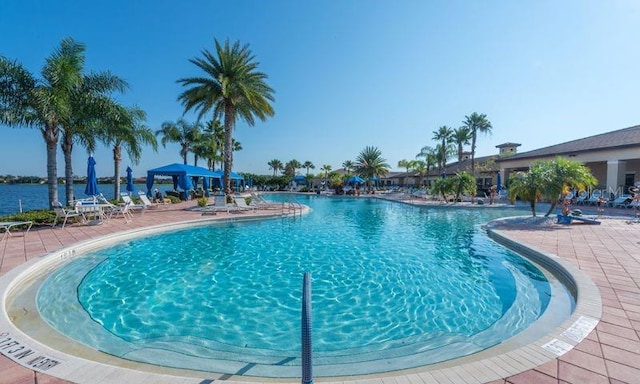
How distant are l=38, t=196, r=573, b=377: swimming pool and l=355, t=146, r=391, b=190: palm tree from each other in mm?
31087

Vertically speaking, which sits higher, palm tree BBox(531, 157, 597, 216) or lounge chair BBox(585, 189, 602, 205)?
palm tree BBox(531, 157, 597, 216)

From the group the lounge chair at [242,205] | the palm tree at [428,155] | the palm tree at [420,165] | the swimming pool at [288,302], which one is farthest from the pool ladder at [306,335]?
the palm tree at [420,165]

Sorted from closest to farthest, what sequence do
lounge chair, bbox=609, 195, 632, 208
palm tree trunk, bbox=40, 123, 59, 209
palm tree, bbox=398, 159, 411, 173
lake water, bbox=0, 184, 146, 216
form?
1. palm tree trunk, bbox=40, 123, 59, 209
2. lounge chair, bbox=609, 195, 632, 208
3. lake water, bbox=0, 184, 146, 216
4. palm tree, bbox=398, 159, 411, 173

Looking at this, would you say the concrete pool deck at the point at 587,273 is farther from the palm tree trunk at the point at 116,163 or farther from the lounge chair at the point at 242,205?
the palm tree trunk at the point at 116,163

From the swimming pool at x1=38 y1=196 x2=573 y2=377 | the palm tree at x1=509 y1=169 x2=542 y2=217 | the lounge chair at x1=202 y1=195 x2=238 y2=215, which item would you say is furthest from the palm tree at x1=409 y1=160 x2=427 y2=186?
the swimming pool at x1=38 y1=196 x2=573 y2=377

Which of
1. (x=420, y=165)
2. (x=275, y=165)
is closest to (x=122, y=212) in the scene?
(x=420, y=165)

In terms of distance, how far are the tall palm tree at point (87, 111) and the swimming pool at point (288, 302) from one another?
778cm

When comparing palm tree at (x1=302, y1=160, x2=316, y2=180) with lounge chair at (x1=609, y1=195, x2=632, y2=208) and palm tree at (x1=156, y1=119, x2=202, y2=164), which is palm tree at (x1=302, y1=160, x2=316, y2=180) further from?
lounge chair at (x1=609, y1=195, x2=632, y2=208)

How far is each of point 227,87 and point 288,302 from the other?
15.3 metres

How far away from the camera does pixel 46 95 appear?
10539mm

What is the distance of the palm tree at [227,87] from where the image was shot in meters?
17.5

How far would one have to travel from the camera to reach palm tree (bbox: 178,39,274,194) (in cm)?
1752

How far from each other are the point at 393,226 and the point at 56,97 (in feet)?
46.1

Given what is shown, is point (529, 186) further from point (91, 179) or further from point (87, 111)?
point (87, 111)
